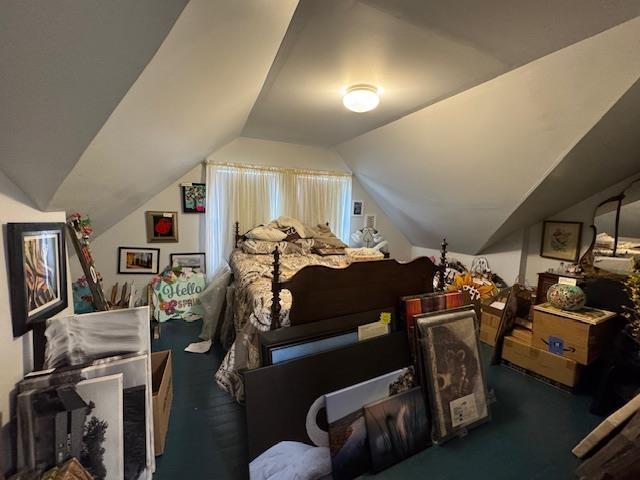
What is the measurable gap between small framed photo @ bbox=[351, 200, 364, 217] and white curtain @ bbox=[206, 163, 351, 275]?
110 millimetres

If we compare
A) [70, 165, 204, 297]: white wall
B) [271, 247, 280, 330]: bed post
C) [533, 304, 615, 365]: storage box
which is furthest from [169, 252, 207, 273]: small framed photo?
[533, 304, 615, 365]: storage box

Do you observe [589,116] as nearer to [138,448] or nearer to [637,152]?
[637,152]

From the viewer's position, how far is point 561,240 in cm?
344

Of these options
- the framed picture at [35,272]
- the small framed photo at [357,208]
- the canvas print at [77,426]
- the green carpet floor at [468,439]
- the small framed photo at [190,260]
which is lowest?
the green carpet floor at [468,439]

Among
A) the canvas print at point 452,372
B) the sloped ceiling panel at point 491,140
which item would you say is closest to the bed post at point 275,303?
the canvas print at point 452,372

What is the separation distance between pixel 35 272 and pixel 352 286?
1704 mm

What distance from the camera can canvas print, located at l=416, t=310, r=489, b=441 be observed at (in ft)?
5.69

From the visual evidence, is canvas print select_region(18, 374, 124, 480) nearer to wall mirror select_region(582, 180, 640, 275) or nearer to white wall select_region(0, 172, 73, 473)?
white wall select_region(0, 172, 73, 473)

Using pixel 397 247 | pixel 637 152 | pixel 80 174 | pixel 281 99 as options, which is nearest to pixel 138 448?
pixel 80 174

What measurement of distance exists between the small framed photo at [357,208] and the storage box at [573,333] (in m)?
2.94

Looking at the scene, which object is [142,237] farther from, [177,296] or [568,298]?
[568,298]

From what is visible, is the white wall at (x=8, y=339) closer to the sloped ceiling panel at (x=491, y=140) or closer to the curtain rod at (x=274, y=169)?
the curtain rod at (x=274, y=169)

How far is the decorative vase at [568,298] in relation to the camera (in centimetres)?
226

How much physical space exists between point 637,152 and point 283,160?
383 cm
